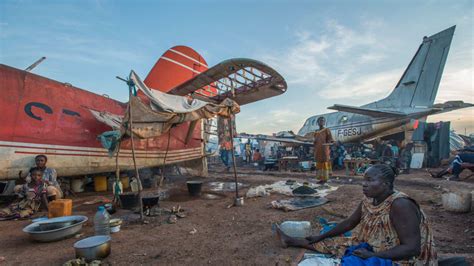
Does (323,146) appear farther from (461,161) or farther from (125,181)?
(125,181)

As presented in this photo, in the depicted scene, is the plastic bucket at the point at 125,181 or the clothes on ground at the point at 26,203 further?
the plastic bucket at the point at 125,181

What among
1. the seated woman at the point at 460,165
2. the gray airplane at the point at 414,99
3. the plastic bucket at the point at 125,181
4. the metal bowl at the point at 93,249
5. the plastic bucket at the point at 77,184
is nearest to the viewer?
the metal bowl at the point at 93,249

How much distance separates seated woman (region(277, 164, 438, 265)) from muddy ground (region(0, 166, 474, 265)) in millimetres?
1041

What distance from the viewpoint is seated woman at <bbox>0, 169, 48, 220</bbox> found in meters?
5.09

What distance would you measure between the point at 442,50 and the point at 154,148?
52.0 ft

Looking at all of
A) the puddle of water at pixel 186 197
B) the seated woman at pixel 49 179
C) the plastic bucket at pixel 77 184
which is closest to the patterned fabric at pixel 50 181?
the seated woman at pixel 49 179

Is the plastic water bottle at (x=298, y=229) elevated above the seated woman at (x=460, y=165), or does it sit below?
below

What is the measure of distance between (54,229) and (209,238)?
Answer: 2.43 meters

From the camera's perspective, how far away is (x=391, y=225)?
195 centimetres

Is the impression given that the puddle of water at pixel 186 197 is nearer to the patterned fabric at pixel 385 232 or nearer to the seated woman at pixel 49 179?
the seated woman at pixel 49 179

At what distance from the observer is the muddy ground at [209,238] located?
302 centimetres

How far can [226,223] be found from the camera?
455 centimetres

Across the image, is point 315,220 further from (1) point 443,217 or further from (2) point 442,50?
(2) point 442,50

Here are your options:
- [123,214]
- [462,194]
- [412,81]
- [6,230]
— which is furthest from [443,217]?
[412,81]
